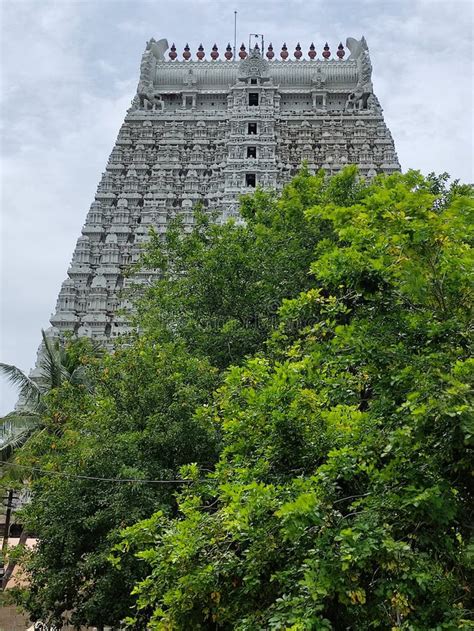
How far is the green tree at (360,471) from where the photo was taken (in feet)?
24.2

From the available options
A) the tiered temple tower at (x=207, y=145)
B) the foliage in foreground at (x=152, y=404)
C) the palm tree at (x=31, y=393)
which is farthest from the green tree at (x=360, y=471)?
the tiered temple tower at (x=207, y=145)

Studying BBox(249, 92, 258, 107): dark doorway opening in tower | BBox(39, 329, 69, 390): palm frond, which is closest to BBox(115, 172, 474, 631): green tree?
BBox(39, 329, 69, 390): palm frond

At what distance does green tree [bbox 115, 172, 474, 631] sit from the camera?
7.39 metres

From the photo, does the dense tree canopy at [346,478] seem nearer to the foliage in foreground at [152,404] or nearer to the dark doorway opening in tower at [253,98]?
the foliage in foreground at [152,404]

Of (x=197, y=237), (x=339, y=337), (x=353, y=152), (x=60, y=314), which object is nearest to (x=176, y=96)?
Answer: (x=353, y=152)

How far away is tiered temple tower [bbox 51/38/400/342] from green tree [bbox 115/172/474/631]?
30.2m

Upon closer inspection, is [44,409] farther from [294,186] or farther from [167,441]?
[294,186]

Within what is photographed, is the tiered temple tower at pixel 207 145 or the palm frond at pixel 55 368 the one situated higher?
the tiered temple tower at pixel 207 145

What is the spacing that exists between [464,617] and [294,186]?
14.9m

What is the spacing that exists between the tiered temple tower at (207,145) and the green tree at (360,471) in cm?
3016

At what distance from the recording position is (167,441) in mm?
15039

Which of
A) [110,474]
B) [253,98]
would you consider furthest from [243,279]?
[253,98]

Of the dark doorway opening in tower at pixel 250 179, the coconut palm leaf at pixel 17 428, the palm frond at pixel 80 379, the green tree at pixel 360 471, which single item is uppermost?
the dark doorway opening in tower at pixel 250 179

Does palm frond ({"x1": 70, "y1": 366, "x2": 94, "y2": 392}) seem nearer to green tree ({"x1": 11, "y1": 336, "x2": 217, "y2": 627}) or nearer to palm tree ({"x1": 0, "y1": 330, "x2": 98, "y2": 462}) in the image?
palm tree ({"x1": 0, "y1": 330, "x2": 98, "y2": 462})
